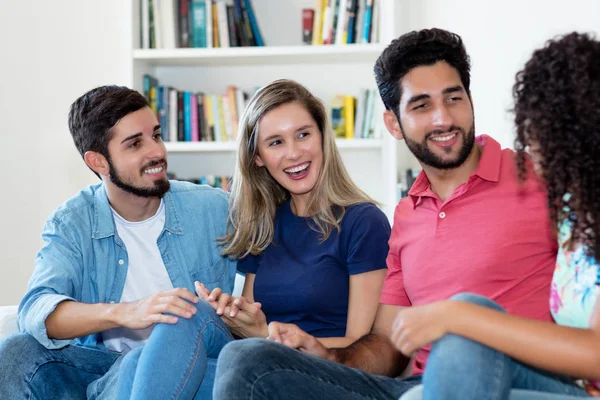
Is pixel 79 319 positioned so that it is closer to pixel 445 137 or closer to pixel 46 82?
pixel 445 137

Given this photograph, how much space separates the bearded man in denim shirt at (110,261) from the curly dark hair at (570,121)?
0.80 m

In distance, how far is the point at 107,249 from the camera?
2.03m

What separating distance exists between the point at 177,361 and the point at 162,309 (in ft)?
0.43

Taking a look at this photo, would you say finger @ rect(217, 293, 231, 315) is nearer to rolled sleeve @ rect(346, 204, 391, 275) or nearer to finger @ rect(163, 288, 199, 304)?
finger @ rect(163, 288, 199, 304)

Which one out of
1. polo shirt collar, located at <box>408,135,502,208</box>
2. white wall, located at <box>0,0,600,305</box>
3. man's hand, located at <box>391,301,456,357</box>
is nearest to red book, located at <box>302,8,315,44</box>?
white wall, located at <box>0,0,600,305</box>

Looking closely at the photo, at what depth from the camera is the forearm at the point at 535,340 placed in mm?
1057

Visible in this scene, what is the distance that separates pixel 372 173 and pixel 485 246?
207 cm

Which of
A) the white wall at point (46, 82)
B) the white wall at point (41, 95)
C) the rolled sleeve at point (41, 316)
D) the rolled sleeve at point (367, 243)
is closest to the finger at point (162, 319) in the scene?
the rolled sleeve at point (41, 316)

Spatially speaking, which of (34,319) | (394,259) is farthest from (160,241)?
(394,259)

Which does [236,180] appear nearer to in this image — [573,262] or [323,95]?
[573,262]

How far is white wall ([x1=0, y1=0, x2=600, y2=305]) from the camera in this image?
3.50 metres

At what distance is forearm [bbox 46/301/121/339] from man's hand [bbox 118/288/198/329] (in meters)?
0.07

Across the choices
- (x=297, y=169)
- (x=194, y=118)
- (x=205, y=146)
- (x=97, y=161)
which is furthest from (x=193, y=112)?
(x=297, y=169)

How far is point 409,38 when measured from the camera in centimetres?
165
